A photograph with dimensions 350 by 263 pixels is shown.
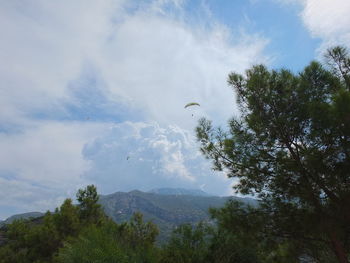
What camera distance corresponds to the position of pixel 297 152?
1037 centimetres

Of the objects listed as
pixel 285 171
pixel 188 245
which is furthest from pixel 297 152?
pixel 188 245

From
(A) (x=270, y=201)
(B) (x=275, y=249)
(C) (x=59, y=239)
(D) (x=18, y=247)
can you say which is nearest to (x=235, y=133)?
(A) (x=270, y=201)

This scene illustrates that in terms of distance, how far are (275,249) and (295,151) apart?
13.7ft

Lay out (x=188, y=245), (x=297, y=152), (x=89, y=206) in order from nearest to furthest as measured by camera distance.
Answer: (x=297, y=152)
(x=188, y=245)
(x=89, y=206)

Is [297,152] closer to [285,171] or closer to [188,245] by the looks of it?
[285,171]

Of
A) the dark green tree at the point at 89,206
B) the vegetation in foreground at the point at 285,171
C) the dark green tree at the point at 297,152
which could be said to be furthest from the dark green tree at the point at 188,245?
the dark green tree at the point at 89,206

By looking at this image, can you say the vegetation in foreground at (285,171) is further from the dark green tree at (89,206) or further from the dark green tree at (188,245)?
the dark green tree at (89,206)

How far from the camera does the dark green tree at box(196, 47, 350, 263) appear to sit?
9688 mm

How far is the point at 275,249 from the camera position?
38.3 feet

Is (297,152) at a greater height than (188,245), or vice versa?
(297,152)

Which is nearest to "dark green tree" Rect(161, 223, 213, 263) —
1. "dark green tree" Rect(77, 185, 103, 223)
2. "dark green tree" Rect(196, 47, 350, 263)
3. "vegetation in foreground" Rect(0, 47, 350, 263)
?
"vegetation in foreground" Rect(0, 47, 350, 263)

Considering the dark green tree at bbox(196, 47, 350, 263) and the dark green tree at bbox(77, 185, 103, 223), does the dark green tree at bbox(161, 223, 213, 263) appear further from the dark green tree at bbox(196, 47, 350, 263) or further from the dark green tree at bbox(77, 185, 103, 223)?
the dark green tree at bbox(77, 185, 103, 223)

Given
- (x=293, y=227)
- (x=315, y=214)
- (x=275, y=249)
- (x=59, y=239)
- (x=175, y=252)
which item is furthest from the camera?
(x=59, y=239)

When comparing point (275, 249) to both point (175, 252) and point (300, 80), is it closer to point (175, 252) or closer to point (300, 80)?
point (175, 252)
